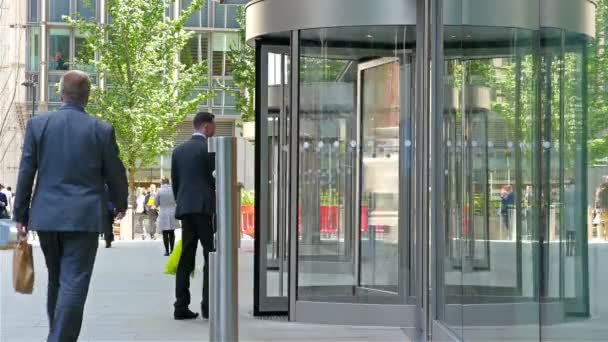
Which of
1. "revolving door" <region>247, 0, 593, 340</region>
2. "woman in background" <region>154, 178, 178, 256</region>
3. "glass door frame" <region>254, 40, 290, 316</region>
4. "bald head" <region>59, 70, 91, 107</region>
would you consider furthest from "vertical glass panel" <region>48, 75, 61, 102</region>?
"bald head" <region>59, 70, 91, 107</region>

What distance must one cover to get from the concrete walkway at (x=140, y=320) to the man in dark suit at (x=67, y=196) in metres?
2.30

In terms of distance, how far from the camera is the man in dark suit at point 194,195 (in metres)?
9.73

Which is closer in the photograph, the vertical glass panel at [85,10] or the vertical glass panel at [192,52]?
the vertical glass panel at [85,10]

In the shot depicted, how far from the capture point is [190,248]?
32.8ft

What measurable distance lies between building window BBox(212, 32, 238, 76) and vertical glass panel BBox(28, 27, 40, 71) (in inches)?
306

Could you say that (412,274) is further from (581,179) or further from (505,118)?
(581,179)

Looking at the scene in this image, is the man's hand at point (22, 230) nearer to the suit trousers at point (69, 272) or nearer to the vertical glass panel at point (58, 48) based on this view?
the suit trousers at point (69, 272)

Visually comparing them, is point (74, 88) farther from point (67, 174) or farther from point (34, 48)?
point (34, 48)

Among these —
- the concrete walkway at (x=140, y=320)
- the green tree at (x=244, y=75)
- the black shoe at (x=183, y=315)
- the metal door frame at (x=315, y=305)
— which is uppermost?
the green tree at (x=244, y=75)

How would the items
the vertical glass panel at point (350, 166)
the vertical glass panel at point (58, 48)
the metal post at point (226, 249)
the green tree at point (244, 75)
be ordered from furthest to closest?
the vertical glass panel at point (58, 48), the green tree at point (244, 75), the vertical glass panel at point (350, 166), the metal post at point (226, 249)

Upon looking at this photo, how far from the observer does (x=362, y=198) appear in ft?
34.0

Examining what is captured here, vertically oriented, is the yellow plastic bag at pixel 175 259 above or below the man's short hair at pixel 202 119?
below

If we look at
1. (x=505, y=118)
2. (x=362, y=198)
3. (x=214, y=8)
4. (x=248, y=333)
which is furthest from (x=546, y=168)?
(x=214, y=8)

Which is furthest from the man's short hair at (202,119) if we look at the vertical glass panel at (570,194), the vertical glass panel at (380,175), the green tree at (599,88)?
the green tree at (599,88)
